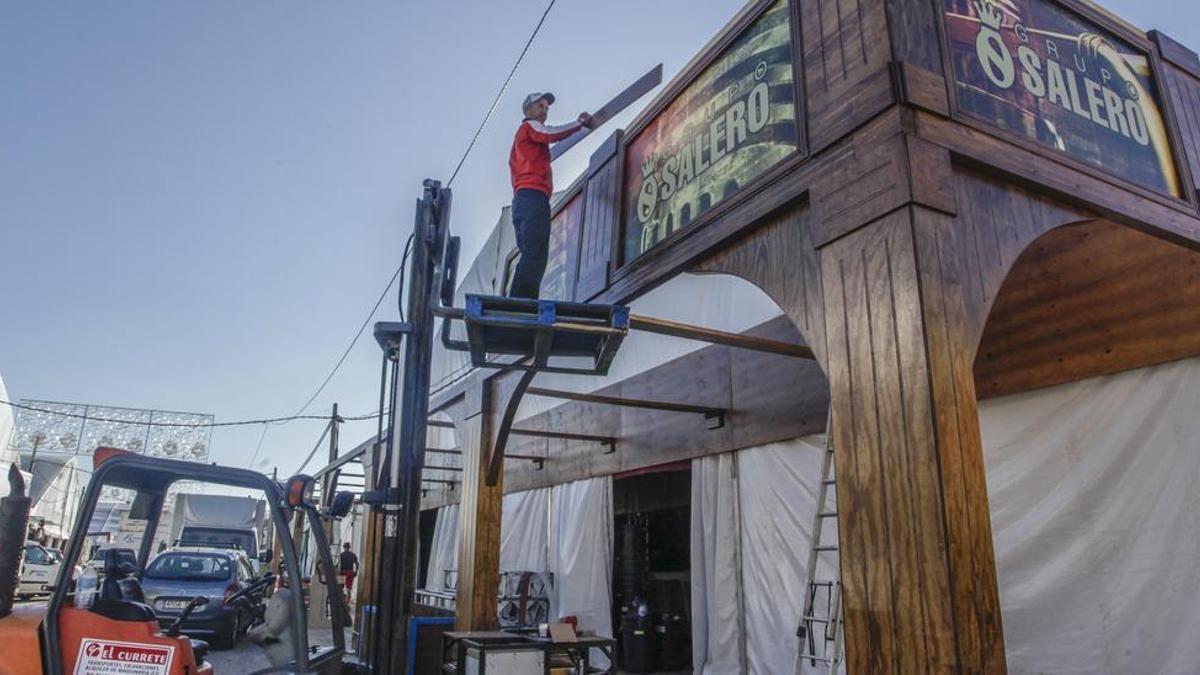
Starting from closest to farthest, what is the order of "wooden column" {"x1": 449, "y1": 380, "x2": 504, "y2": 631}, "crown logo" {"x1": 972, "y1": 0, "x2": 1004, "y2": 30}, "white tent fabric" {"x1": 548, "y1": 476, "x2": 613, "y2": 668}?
"crown logo" {"x1": 972, "y1": 0, "x2": 1004, "y2": 30} < "wooden column" {"x1": 449, "y1": 380, "x2": 504, "y2": 631} < "white tent fabric" {"x1": 548, "y1": 476, "x2": 613, "y2": 668}

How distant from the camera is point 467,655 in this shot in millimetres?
7102

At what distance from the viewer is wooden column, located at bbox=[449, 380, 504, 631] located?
8195 mm

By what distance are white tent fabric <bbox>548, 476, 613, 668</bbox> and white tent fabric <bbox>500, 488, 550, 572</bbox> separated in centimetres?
67

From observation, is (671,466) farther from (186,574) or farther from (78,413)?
(78,413)

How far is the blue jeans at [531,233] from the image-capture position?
603cm

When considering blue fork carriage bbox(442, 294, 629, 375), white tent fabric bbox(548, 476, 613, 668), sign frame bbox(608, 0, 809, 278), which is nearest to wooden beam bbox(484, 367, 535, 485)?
blue fork carriage bbox(442, 294, 629, 375)

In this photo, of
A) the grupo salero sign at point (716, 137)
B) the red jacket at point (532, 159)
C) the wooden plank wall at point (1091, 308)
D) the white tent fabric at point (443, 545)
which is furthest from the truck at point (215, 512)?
the wooden plank wall at point (1091, 308)

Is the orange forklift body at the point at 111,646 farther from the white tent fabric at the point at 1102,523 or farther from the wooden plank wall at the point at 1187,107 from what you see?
the wooden plank wall at the point at 1187,107

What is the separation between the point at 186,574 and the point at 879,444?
12.8 meters

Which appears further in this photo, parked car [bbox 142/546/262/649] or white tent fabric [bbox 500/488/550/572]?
white tent fabric [bbox 500/488/550/572]

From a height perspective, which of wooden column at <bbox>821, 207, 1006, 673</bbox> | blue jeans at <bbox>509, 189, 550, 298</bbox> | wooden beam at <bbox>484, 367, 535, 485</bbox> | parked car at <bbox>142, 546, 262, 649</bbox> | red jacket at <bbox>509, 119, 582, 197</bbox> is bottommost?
parked car at <bbox>142, 546, 262, 649</bbox>

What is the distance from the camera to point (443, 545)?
1719cm

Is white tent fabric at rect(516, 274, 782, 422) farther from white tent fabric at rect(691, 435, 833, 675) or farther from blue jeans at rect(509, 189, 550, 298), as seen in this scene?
blue jeans at rect(509, 189, 550, 298)

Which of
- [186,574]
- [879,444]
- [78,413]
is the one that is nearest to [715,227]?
[879,444]
